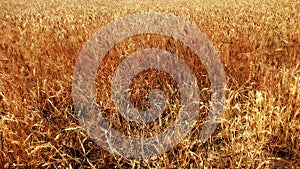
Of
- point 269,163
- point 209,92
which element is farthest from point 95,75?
point 269,163

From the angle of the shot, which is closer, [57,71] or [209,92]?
[209,92]

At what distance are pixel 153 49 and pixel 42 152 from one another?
4.55 ft

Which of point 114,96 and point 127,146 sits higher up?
point 114,96

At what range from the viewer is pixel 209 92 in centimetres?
206

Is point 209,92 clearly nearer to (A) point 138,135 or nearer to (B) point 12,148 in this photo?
(A) point 138,135

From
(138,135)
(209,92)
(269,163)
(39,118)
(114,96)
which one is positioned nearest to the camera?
(269,163)

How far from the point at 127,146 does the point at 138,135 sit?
0.09 metres

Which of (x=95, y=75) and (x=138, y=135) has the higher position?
(x=95, y=75)

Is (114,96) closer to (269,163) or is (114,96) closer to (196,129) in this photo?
(196,129)

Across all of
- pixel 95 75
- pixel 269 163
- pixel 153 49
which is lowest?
pixel 269 163

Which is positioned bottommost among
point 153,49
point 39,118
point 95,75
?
point 39,118

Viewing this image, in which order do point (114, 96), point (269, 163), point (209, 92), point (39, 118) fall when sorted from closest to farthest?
point (269, 163) < point (39, 118) < point (114, 96) < point (209, 92)

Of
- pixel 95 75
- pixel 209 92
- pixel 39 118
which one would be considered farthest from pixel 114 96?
pixel 209 92

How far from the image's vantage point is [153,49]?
2555 mm
